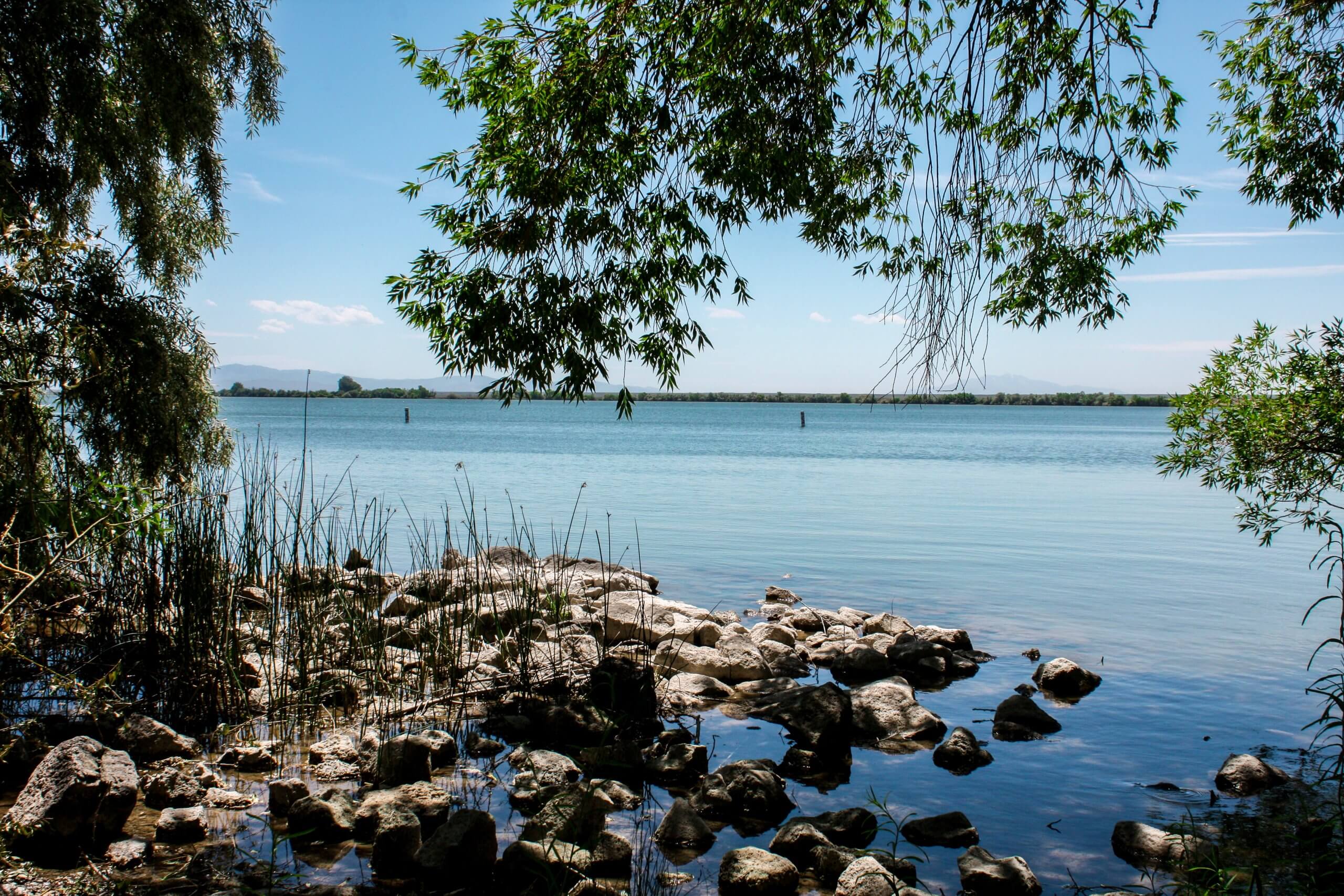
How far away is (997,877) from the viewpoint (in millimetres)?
3596

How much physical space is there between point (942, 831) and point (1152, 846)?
36.5 inches

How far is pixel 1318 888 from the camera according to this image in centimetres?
336

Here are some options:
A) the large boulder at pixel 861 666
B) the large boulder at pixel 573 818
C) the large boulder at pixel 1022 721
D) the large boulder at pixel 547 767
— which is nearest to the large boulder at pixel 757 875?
the large boulder at pixel 573 818

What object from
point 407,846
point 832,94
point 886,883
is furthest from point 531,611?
point 832,94

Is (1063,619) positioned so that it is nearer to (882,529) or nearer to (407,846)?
(882,529)

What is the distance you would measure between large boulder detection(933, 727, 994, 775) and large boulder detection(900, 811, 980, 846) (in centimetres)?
89

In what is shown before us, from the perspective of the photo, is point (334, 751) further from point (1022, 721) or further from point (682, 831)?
point (1022, 721)

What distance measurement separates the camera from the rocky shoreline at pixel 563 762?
11.6 ft

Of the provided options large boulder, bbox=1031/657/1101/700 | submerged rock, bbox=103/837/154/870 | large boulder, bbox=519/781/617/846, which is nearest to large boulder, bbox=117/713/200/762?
submerged rock, bbox=103/837/154/870

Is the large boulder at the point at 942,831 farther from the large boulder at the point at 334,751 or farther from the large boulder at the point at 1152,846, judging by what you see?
the large boulder at the point at 334,751

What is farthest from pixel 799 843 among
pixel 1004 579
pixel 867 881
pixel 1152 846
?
pixel 1004 579

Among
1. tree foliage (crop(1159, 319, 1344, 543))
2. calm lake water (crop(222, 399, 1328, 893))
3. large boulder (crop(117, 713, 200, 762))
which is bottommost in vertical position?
calm lake water (crop(222, 399, 1328, 893))

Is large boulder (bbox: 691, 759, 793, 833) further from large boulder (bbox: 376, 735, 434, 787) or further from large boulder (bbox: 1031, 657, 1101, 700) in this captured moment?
large boulder (bbox: 1031, 657, 1101, 700)

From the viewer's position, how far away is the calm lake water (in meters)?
4.80
